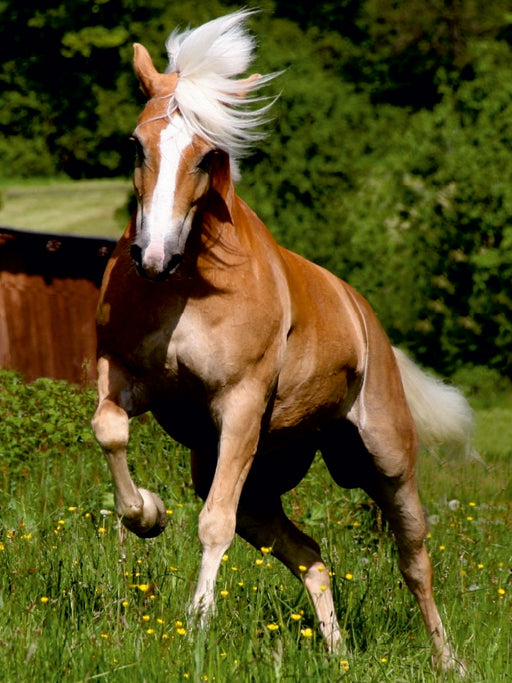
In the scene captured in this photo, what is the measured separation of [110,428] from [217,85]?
4.28 feet

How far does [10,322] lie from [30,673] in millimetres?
8281

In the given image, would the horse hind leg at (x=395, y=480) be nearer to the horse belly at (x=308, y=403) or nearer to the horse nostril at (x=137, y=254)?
the horse belly at (x=308, y=403)

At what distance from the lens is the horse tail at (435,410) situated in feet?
19.9

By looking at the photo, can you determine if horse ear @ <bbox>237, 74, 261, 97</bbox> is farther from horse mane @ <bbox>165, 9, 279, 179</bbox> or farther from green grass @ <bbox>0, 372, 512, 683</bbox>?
green grass @ <bbox>0, 372, 512, 683</bbox>

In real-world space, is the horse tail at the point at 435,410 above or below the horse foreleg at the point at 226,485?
below

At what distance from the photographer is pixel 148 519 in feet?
14.7

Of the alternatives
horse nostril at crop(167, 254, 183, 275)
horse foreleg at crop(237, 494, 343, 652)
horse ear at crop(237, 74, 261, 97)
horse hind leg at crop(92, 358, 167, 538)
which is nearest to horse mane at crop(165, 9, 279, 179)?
horse ear at crop(237, 74, 261, 97)

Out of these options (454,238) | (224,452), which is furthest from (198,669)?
(454,238)

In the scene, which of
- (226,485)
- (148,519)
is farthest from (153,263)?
(148,519)

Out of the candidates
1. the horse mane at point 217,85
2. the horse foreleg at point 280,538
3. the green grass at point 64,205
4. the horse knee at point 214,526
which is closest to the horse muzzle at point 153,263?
the horse mane at point 217,85

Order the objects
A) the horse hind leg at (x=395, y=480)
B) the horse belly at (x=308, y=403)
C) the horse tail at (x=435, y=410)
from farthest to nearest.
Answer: the horse tail at (x=435, y=410), the horse hind leg at (x=395, y=480), the horse belly at (x=308, y=403)

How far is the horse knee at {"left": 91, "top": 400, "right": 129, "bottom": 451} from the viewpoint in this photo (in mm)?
4254

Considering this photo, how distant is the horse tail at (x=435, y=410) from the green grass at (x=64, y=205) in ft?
70.8

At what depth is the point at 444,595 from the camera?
6.03m
